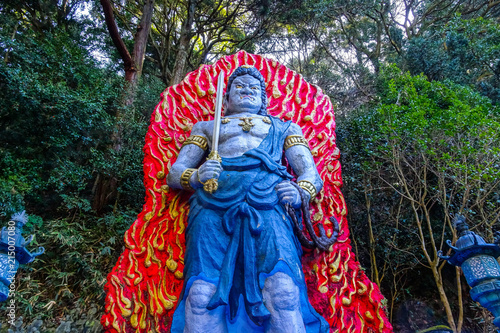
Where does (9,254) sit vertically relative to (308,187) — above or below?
below

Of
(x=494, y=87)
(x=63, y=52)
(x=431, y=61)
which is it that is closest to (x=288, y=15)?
(x=431, y=61)

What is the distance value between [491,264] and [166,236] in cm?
280

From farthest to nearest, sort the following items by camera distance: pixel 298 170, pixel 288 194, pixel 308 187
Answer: pixel 298 170 < pixel 308 187 < pixel 288 194

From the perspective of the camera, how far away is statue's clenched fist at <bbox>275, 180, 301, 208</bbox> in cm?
269

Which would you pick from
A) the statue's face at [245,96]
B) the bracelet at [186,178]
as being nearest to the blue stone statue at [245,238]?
the bracelet at [186,178]

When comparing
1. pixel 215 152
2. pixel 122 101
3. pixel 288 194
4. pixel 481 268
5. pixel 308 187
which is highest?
pixel 122 101

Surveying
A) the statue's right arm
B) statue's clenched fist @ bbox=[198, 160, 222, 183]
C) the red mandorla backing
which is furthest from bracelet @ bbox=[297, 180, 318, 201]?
the statue's right arm

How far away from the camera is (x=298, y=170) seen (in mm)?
3244

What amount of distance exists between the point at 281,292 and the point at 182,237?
4.45 ft

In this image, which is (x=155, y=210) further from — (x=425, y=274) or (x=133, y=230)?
(x=425, y=274)

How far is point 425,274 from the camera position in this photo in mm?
6051

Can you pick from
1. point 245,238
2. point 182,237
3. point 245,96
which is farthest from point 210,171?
point 245,96

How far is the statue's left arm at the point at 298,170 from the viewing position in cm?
271

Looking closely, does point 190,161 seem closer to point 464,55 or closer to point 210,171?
point 210,171
